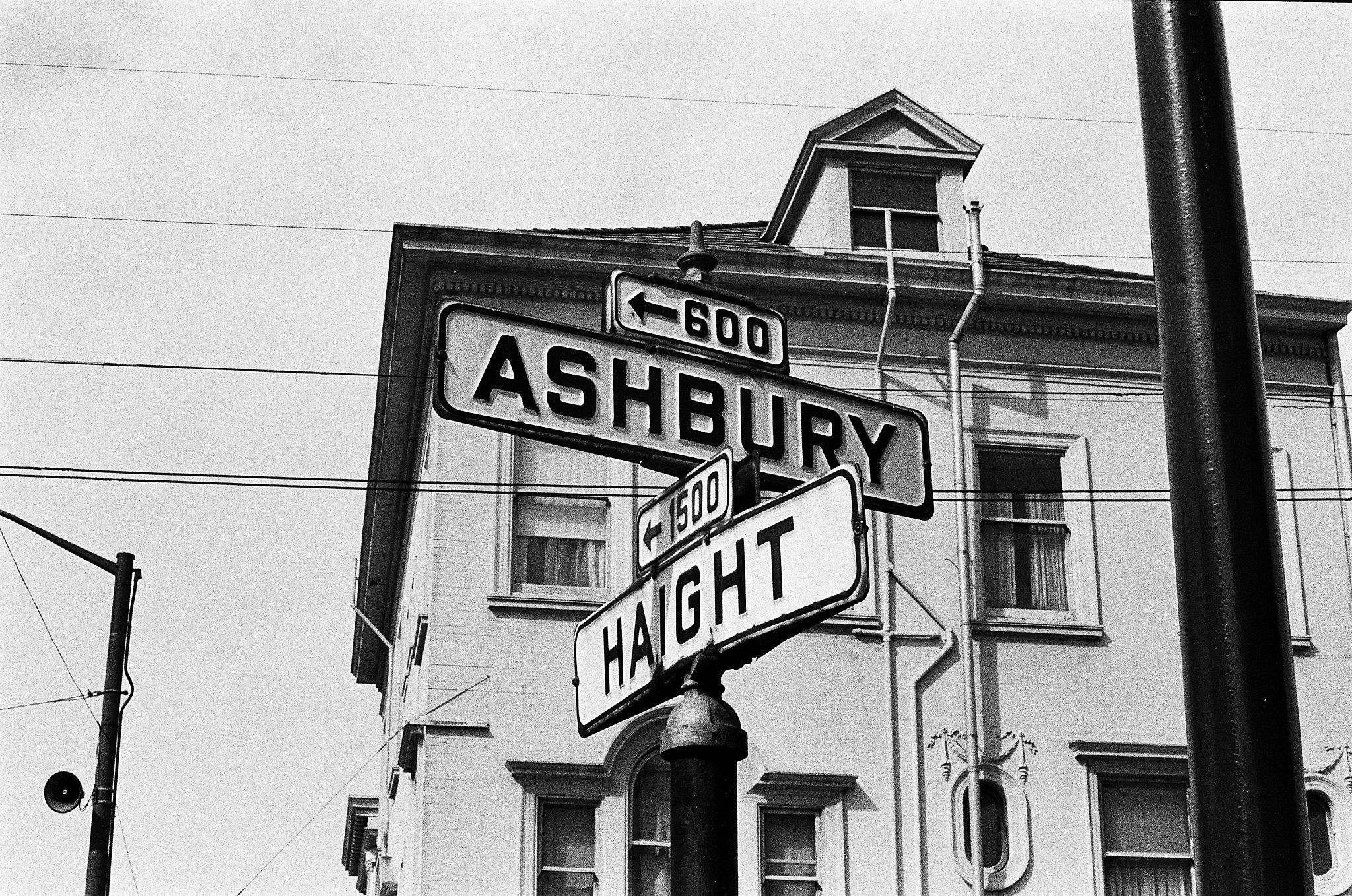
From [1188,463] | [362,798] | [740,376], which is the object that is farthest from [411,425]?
[362,798]

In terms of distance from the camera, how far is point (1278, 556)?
4047 mm

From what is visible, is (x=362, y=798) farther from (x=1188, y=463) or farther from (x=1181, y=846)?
(x=1188, y=463)

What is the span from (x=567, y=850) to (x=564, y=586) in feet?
8.36

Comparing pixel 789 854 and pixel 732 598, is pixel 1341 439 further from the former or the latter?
pixel 732 598

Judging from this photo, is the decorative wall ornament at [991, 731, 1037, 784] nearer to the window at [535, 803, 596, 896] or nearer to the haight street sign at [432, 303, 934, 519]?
the window at [535, 803, 596, 896]

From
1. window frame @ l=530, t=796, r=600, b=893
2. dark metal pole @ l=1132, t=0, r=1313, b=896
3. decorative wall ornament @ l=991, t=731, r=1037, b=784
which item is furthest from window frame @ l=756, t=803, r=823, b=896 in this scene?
dark metal pole @ l=1132, t=0, r=1313, b=896

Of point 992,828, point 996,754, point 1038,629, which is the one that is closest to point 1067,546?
point 1038,629

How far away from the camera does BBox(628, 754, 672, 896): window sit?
1622cm

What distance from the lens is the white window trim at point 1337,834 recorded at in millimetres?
17297

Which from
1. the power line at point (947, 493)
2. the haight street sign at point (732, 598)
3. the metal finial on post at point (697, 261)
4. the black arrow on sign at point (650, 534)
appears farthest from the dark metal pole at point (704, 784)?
the power line at point (947, 493)

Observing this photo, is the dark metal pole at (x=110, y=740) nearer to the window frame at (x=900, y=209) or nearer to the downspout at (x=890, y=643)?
the downspout at (x=890, y=643)

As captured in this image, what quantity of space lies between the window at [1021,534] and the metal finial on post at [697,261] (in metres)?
12.4

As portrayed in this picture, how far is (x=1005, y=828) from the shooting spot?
1705 cm

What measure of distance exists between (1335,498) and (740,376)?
50.3 ft
